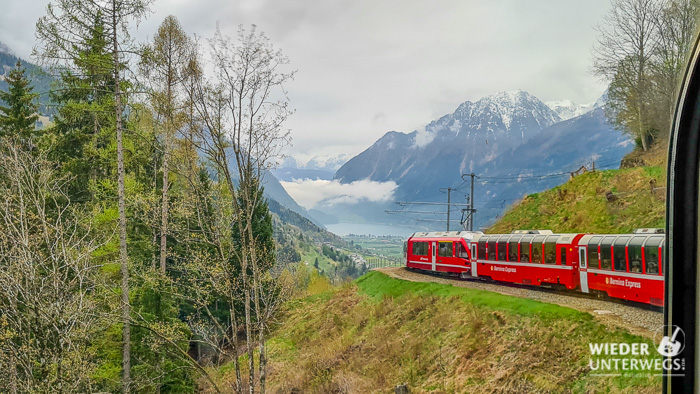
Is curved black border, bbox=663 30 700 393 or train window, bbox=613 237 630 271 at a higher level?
curved black border, bbox=663 30 700 393

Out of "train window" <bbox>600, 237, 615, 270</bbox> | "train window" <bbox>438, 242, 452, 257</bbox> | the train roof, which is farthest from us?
"train window" <bbox>438, 242, 452, 257</bbox>

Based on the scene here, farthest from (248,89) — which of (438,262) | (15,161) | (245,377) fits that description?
(438,262)

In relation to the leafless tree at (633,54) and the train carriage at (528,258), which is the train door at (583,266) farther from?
the leafless tree at (633,54)

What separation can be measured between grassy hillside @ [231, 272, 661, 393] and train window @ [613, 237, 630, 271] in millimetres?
1880

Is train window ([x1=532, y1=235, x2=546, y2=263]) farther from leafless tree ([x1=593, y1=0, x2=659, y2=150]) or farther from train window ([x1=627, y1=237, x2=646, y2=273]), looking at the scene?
leafless tree ([x1=593, y1=0, x2=659, y2=150])

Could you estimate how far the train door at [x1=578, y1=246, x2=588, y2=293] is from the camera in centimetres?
1266

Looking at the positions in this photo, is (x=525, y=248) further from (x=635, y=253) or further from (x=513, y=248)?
(x=635, y=253)

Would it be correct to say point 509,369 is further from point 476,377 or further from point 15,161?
point 15,161

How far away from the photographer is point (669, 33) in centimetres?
158

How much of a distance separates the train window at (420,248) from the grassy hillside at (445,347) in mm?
Answer: 3985

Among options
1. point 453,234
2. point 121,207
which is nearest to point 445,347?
point 121,207

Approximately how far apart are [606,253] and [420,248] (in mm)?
12566

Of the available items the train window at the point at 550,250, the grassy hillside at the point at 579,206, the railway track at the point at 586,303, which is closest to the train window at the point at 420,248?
the railway track at the point at 586,303

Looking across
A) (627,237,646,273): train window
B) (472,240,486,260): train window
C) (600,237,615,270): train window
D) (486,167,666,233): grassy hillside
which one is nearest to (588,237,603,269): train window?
(600,237,615,270): train window
